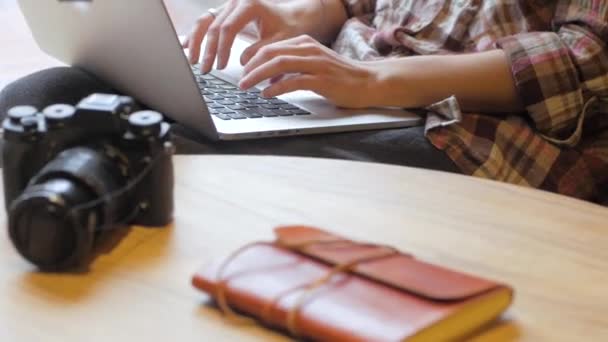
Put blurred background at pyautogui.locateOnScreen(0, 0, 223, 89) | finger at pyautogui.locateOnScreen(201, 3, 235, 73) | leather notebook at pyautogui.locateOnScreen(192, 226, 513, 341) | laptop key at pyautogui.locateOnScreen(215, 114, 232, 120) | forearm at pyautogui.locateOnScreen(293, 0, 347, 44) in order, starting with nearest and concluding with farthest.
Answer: leather notebook at pyautogui.locateOnScreen(192, 226, 513, 341), laptop key at pyautogui.locateOnScreen(215, 114, 232, 120), finger at pyautogui.locateOnScreen(201, 3, 235, 73), forearm at pyautogui.locateOnScreen(293, 0, 347, 44), blurred background at pyautogui.locateOnScreen(0, 0, 223, 89)

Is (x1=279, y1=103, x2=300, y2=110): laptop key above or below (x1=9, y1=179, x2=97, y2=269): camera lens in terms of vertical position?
below

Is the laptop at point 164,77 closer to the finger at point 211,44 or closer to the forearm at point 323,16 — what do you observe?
the finger at point 211,44

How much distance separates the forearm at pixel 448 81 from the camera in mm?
1051

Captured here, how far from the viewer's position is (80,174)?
2.07ft

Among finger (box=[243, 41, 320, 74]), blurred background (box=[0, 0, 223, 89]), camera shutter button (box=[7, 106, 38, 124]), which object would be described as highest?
camera shutter button (box=[7, 106, 38, 124])

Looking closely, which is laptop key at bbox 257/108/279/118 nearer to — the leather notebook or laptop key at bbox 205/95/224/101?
A: laptop key at bbox 205/95/224/101

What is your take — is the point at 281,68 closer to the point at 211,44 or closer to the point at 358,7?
the point at 211,44

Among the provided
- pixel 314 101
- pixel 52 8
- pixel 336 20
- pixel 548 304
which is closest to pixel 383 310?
pixel 548 304

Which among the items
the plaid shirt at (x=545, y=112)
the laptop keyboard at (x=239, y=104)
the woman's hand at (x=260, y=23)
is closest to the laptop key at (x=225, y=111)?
the laptop keyboard at (x=239, y=104)

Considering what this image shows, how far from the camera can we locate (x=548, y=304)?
0.64 meters

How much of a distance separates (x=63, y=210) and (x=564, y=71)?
69 cm

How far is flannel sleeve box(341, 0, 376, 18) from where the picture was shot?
1.37 meters

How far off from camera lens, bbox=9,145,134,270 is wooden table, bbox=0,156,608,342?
22 mm

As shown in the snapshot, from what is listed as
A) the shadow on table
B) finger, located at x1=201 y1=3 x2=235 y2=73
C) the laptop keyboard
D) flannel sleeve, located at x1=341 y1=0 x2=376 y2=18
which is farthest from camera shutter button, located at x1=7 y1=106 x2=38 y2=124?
flannel sleeve, located at x1=341 y1=0 x2=376 y2=18
